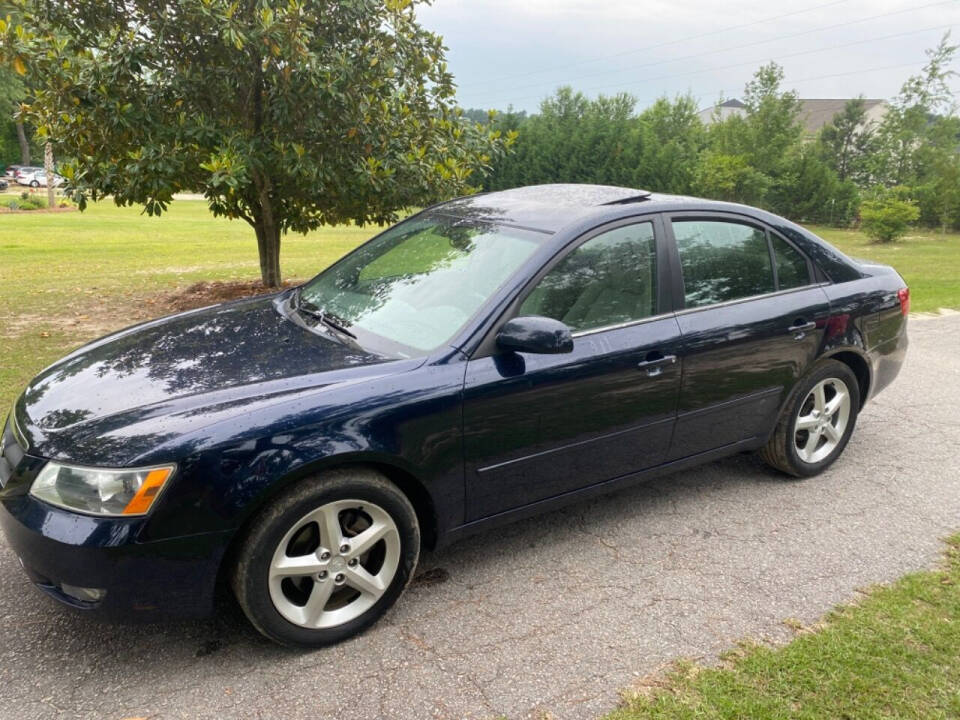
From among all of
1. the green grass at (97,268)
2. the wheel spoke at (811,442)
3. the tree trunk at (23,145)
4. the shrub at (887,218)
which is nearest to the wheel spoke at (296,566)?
the wheel spoke at (811,442)

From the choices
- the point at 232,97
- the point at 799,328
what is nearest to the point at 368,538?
the point at 799,328

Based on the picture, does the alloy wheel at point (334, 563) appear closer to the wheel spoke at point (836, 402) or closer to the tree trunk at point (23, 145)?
the wheel spoke at point (836, 402)

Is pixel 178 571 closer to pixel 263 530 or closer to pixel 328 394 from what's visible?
pixel 263 530

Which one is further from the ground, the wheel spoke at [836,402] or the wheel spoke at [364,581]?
the wheel spoke at [836,402]

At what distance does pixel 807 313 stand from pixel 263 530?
9.76 feet

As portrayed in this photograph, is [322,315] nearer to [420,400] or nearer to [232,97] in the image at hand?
[420,400]

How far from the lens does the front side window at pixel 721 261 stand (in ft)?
11.8

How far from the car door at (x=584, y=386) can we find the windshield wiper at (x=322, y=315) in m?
0.67

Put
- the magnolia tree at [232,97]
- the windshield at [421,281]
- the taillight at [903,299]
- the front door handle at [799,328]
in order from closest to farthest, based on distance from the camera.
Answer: the windshield at [421,281] → the front door handle at [799,328] → the taillight at [903,299] → the magnolia tree at [232,97]

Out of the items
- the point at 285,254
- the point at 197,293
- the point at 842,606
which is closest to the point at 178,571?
the point at 842,606

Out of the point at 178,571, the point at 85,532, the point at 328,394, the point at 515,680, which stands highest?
the point at 328,394

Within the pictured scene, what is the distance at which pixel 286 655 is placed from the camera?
8.73ft

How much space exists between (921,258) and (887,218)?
381 cm

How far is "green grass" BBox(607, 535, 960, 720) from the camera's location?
2.41 metres
